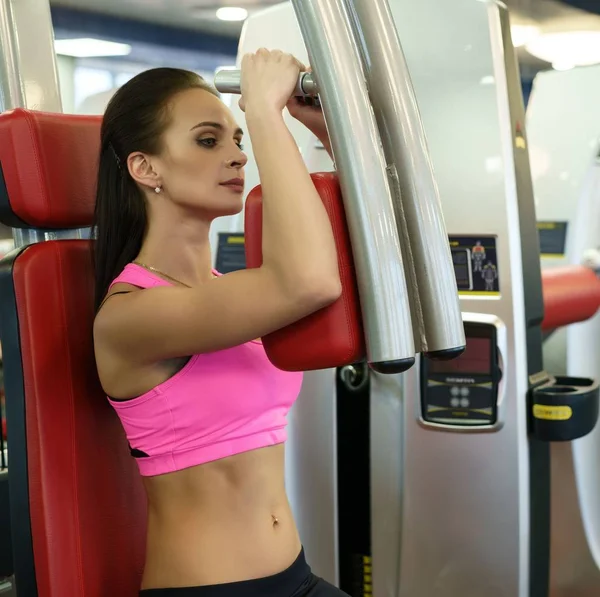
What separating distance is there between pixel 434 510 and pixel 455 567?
0.49 feet

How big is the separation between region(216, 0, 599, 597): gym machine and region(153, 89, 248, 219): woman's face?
77 cm

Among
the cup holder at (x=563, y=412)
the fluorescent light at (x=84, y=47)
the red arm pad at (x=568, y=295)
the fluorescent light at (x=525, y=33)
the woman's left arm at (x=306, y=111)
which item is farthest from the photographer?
the fluorescent light at (x=525, y=33)

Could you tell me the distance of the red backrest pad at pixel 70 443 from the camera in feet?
4.24

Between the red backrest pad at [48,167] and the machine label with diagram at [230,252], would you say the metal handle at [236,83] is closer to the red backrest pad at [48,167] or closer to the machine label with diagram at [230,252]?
the red backrest pad at [48,167]

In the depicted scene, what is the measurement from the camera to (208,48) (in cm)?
571

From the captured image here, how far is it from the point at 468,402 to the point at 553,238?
4.08 feet

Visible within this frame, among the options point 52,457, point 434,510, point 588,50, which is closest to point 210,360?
point 52,457

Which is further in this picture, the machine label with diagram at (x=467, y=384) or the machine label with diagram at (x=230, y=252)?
the machine label with diagram at (x=230, y=252)

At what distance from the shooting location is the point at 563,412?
6.46ft

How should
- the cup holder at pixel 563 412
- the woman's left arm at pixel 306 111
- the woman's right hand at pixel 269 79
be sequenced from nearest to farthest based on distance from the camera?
the woman's right hand at pixel 269 79 → the woman's left arm at pixel 306 111 → the cup holder at pixel 563 412

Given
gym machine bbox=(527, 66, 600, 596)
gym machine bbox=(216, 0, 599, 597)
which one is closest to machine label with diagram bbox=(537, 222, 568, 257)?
gym machine bbox=(527, 66, 600, 596)

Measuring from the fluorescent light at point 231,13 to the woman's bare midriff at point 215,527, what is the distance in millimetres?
4603

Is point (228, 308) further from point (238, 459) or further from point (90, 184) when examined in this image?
point (90, 184)

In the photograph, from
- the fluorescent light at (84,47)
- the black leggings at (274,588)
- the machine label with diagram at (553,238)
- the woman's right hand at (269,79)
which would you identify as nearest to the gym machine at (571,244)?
the machine label with diagram at (553,238)
